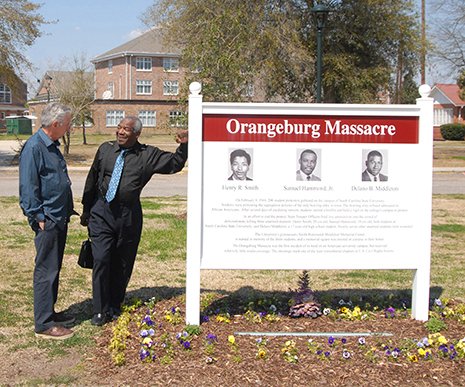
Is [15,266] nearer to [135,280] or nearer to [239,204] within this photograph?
[135,280]

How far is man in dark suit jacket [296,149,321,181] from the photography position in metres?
4.37

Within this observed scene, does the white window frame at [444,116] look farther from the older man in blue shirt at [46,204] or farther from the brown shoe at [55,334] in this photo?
the brown shoe at [55,334]

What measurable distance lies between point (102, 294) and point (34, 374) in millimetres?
959

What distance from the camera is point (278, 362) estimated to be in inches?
154

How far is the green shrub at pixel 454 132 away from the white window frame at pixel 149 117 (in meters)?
27.5

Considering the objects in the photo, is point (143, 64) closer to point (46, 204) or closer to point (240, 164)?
point (46, 204)

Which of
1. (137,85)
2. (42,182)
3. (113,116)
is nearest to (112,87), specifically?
(137,85)

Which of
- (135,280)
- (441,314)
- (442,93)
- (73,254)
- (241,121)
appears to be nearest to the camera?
(241,121)

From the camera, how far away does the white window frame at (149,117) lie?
54.2m

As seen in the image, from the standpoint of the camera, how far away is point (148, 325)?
14.7ft

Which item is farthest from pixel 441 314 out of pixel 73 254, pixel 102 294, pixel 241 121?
pixel 73 254

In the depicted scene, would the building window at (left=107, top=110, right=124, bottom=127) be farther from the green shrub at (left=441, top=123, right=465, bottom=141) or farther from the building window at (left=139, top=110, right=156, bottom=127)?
the green shrub at (left=441, top=123, right=465, bottom=141)

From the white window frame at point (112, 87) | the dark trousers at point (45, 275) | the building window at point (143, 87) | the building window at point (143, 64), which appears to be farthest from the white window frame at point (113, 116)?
the dark trousers at point (45, 275)

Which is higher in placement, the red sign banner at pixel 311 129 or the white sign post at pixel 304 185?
the red sign banner at pixel 311 129
